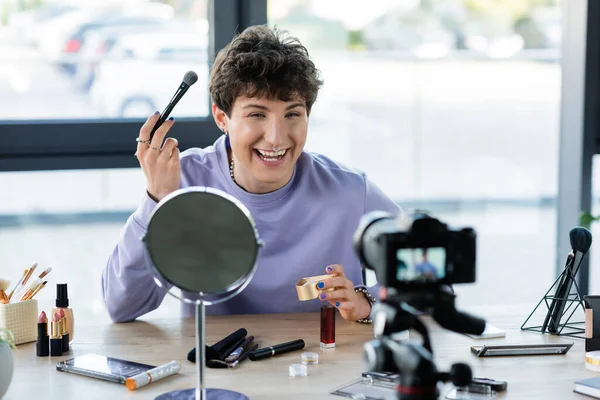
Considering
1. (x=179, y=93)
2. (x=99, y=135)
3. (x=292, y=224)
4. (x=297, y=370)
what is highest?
(x=179, y=93)

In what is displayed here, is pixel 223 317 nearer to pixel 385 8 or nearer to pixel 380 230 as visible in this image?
pixel 380 230

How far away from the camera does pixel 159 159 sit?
199cm

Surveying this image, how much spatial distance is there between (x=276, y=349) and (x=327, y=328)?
0.12 meters

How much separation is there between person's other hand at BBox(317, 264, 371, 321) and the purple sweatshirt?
109 millimetres

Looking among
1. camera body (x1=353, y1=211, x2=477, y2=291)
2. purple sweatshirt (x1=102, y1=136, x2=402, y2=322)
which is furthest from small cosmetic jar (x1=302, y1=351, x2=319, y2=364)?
camera body (x1=353, y1=211, x2=477, y2=291)

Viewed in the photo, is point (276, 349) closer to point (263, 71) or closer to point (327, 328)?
point (327, 328)

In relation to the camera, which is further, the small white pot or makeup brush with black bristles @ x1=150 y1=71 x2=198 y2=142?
makeup brush with black bristles @ x1=150 y1=71 x2=198 y2=142

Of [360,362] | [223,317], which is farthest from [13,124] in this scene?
[360,362]

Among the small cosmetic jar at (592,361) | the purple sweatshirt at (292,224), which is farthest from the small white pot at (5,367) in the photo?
the small cosmetic jar at (592,361)

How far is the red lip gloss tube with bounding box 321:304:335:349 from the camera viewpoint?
172 centimetres

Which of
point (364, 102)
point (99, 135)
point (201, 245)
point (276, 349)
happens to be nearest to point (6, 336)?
point (201, 245)

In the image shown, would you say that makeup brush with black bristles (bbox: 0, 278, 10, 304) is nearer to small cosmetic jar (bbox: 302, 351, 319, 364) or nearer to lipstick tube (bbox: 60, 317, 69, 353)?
lipstick tube (bbox: 60, 317, 69, 353)

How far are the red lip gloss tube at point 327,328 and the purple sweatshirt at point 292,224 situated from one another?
0.91ft

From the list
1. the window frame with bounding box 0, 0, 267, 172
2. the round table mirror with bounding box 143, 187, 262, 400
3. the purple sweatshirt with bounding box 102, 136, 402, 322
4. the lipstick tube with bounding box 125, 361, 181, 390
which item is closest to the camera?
the round table mirror with bounding box 143, 187, 262, 400
